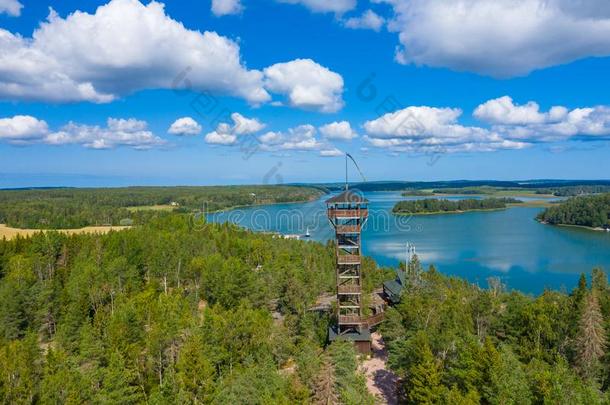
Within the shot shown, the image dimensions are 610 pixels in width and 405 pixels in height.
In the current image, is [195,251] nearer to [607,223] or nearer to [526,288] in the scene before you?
[526,288]

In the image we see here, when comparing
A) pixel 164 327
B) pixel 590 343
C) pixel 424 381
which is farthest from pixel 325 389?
pixel 590 343

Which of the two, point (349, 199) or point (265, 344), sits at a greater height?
point (349, 199)

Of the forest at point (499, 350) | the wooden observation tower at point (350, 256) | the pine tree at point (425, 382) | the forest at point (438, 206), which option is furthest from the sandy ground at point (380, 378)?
the forest at point (438, 206)

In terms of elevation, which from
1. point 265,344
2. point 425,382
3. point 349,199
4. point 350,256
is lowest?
point 265,344

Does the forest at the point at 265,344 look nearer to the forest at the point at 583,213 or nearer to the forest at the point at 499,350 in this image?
the forest at the point at 499,350

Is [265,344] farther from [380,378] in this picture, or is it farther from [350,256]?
[350,256]

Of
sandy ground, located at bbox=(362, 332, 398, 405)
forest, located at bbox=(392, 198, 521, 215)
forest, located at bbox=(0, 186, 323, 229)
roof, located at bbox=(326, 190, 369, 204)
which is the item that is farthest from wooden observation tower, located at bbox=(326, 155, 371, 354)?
forest, located at bbox=(392, 198, 521, 215)

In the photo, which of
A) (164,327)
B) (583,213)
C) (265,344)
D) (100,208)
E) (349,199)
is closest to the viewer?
(265,344)
